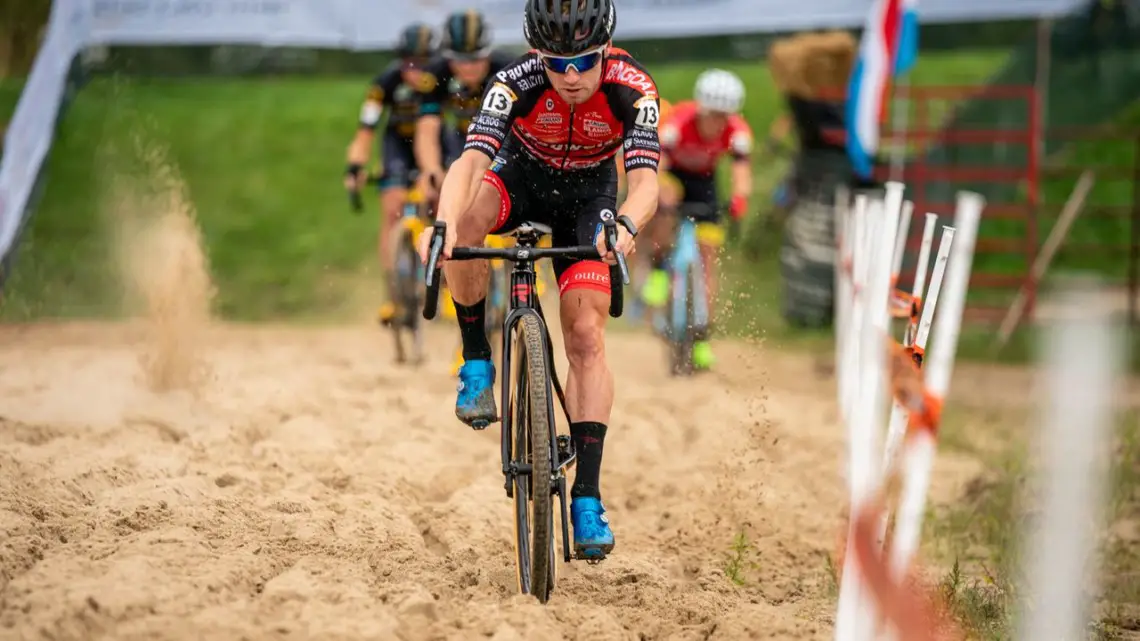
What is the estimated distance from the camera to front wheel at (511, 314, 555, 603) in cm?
462

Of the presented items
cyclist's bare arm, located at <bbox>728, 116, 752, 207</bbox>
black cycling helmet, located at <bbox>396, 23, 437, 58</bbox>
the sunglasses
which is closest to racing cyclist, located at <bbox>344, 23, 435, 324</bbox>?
black cycling helmet, located at <bbox>396, 23, 437, 58</bbox>

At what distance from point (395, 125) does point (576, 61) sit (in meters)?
5.69

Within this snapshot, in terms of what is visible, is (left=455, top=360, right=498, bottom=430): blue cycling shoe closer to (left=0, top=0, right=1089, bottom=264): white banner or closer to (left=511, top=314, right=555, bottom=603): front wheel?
(left=511, top=314, right=555, bottom=603): front wheel

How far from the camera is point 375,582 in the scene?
15.7ft

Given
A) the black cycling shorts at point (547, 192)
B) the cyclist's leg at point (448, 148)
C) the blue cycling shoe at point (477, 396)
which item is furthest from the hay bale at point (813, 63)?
the blue cycling shoe at point (477, 396)

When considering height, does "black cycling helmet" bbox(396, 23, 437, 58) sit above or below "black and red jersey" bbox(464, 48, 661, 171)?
above

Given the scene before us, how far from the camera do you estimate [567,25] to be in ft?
16.7

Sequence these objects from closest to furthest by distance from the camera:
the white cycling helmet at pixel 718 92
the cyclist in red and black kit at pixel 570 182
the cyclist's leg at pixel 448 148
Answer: the cyclist in red and black kit at pixel 570 182, the cyclist's leg at pixel 448 148, the white cycling helmet at pixel 718 92

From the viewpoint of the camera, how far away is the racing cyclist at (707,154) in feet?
35.7

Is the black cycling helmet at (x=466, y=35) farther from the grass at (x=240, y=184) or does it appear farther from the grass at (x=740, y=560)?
the grass at (x=240, y=184)

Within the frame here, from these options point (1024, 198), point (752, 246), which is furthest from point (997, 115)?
point (752, 246)

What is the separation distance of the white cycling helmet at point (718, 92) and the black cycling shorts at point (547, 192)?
205 inches

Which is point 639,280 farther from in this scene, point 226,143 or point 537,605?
point 537,605

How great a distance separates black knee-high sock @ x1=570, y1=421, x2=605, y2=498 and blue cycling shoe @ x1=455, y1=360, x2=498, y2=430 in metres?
0.32
